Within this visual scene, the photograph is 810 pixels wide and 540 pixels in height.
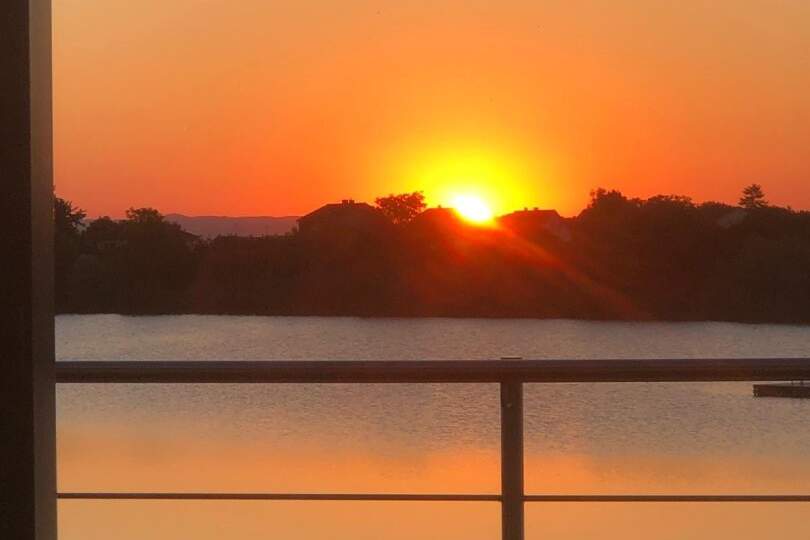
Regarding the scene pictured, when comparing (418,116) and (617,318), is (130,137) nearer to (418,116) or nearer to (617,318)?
(418,116)

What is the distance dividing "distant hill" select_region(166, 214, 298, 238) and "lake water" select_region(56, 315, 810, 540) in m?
0.98

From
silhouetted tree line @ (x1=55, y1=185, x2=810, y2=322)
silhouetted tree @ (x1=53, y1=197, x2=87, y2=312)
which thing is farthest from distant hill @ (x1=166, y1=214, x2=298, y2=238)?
silhouetted tree @ (x1=53, y1=197, x2=87, y2=312)

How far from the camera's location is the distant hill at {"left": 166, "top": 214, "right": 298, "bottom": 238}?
453 inches

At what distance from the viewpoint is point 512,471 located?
6.82ft

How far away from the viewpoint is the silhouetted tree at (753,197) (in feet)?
→ 51.5

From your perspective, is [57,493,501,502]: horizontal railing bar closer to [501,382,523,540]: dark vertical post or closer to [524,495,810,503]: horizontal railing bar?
[501,382,523,540]: dark vertical post

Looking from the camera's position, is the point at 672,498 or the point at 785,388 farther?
the point at 785,388

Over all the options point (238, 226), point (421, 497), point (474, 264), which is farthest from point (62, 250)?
point (474, 264)

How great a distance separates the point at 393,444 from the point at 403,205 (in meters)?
12.5

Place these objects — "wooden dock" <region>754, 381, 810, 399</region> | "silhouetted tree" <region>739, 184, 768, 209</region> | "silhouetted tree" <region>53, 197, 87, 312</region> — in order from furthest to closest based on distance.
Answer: "silhouetted tree" <region>739, 184, 768, 209</region> → "wooden dock" <region>754, 381, 810, 399</region> → "silhouetted tree" <region>53, 197, 87, 312</region>

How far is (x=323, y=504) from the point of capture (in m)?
2.45

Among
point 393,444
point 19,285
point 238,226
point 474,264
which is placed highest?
point 238,226

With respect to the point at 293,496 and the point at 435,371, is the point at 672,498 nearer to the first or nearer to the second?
the point at 435,371

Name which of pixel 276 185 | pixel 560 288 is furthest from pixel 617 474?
pixel 276 185
